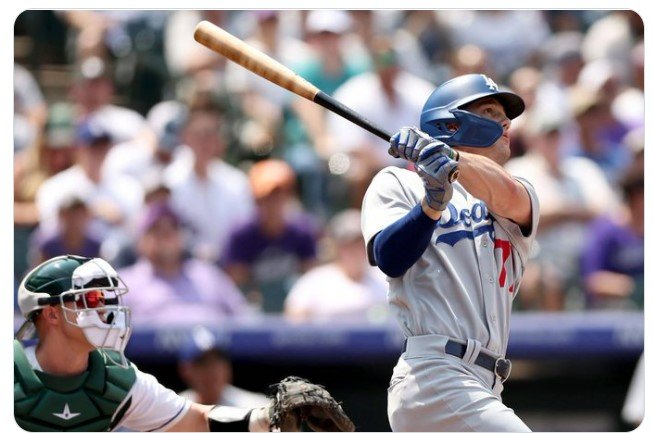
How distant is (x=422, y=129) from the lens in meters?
4.10

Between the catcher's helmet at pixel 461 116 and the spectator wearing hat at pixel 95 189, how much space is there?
3791 mm

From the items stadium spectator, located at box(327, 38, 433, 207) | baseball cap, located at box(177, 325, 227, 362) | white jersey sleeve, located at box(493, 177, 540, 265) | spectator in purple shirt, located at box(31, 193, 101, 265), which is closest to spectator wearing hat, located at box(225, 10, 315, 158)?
stadium spectator, located at box(327, 38, 433, 207)

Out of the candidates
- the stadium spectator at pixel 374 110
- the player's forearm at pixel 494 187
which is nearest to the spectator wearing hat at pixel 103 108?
the stadium spectator at pixel 374 110

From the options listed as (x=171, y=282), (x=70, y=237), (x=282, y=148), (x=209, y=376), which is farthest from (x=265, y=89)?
(x=209, y=376)

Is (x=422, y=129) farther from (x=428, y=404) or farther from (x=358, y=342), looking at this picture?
(x=358, y=342)

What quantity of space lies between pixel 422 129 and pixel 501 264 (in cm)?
52

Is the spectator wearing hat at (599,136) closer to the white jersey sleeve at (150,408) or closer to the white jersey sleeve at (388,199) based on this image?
the white jersey sleeve at (388,199)

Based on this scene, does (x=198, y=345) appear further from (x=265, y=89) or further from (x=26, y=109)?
(x=26, y=109)

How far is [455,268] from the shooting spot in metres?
3.89

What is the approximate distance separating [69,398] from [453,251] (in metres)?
1.42

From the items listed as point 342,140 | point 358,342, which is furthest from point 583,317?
Result: point 342,140

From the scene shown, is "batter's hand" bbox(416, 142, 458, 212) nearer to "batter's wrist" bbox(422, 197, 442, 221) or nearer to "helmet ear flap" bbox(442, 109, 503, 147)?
"batter's wrist" bbox(422, 197, 442, 221)

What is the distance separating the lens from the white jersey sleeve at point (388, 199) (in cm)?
386

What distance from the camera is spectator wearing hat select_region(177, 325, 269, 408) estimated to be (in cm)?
616
